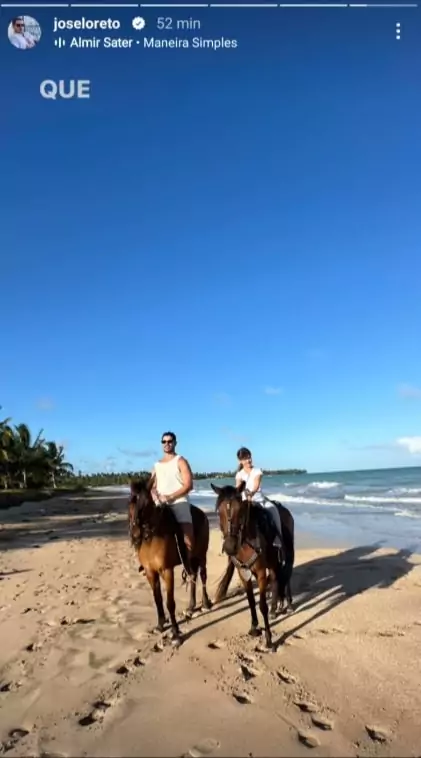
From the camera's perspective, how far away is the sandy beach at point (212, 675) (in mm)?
4148

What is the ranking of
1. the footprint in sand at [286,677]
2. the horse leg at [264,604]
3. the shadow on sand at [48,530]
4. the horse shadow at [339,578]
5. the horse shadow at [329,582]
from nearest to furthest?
1. the footprint in sand at [286,677]
2. the horse leg at [264,604]
3. the horse shadow at [329,582]
4. the horse shadow at [339,578]
5. the shadow on sand at [48,530]

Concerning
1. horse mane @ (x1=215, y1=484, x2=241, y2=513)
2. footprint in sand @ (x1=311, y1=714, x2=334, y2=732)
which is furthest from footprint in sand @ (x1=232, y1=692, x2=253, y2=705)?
horse mane @ (x1=215, y1=484, x2=241, y2=513)

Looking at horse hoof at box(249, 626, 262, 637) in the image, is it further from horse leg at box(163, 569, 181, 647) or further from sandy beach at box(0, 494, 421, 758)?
horse leg at box(163, 569, 181, 647)

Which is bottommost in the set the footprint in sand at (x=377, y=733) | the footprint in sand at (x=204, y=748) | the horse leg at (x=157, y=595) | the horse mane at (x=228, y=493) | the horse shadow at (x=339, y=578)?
the horse shadow at (x=339, y=578)

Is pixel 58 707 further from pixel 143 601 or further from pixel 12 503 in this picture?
pixel 12 503

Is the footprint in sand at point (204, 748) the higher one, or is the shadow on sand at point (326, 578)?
the footprint in sand at point (204, 748)

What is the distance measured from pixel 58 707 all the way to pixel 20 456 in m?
53.2

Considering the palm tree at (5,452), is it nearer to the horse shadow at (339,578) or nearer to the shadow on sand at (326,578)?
the shadow on sand at (326,578)

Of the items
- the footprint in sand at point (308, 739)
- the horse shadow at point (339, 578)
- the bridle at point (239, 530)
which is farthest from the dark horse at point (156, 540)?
the footprint in sand at point (308, 739)

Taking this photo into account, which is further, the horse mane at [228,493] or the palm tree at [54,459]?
the palm tree at [54,459]

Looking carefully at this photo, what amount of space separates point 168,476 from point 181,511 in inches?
22.3

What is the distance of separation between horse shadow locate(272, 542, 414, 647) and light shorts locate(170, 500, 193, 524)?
6.21ft

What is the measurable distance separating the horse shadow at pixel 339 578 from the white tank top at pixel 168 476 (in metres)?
2.36

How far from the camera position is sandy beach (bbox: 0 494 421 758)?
4148mm
